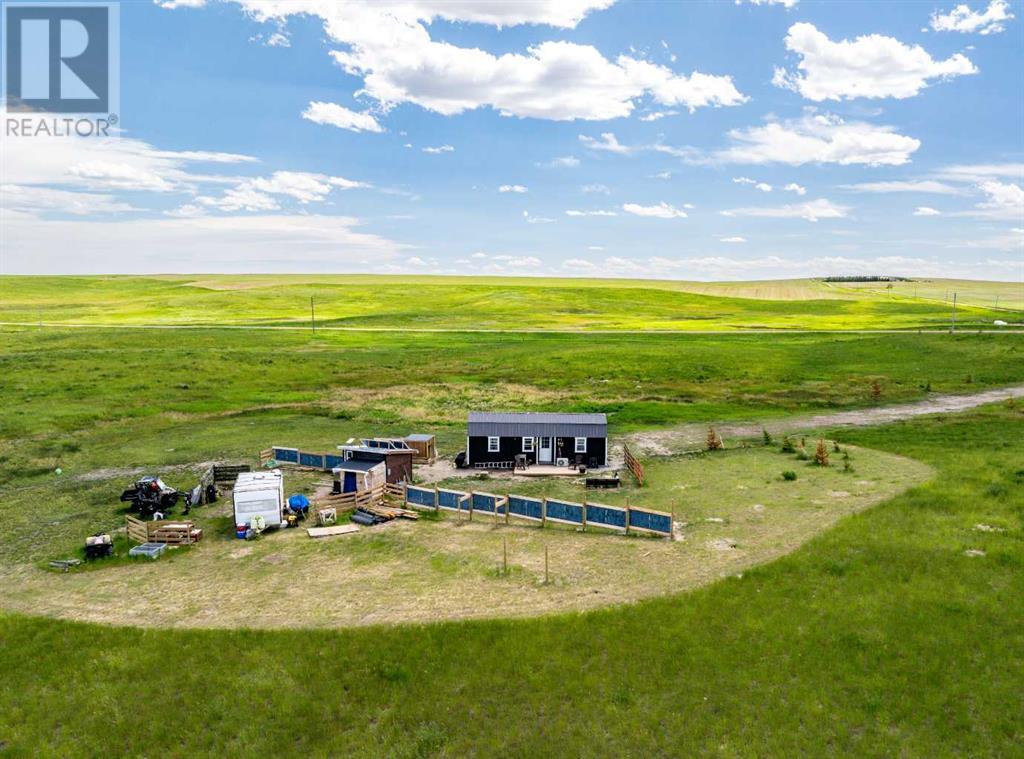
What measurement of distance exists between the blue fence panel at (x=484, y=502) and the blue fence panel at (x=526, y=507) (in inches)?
38.0

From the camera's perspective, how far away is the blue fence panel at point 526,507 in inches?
1308

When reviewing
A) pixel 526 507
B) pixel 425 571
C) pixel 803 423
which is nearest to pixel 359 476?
pixel 526 507

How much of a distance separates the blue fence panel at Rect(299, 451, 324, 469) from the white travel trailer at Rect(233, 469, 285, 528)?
10474 mm

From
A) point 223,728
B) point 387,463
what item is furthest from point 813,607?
point 387,463

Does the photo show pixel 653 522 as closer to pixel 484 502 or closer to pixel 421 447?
pixel 484 502

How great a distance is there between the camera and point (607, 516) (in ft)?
105

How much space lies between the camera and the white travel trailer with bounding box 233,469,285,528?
32.3 meters

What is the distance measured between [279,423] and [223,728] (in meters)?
42.0

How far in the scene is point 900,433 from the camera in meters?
50.0

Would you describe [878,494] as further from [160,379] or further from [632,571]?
[160,379]

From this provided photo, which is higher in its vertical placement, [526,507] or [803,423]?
[803,423]

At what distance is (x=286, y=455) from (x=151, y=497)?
10376mm

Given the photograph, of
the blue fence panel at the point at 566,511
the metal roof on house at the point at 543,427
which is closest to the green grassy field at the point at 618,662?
the metal roof on house at the point at 543,427

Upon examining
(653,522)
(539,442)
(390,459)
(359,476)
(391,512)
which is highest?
(539,442)
